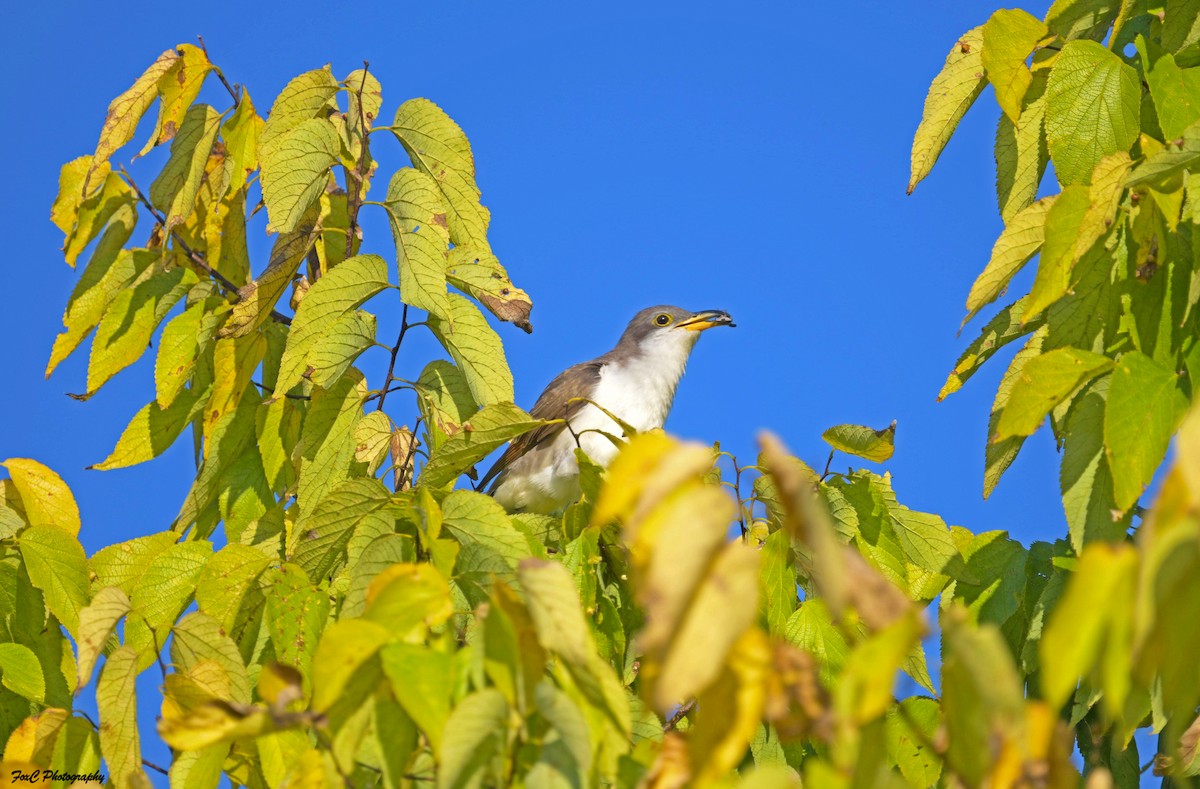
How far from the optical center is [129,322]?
14.6ft

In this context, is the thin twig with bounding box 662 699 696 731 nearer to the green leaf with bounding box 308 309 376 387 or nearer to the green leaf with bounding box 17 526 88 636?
the green leaf with bounding box 308 309 376 387

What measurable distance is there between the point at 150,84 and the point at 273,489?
149 cm

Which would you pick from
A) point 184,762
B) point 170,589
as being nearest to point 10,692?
point 170,589

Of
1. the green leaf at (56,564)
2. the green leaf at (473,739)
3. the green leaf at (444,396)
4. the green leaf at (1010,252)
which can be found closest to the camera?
Answer: the green leaf at (473,739)

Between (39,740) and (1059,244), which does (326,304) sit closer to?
(39,740)

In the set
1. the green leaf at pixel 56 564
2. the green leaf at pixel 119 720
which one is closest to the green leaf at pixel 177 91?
the green leaf at pixel 56 564

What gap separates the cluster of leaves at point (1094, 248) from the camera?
2367 millimetres

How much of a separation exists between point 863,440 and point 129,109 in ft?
9.16

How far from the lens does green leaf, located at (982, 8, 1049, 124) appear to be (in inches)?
127

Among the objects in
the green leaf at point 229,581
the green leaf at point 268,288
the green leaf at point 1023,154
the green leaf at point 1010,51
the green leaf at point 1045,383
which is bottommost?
the green leaf at point 229,581

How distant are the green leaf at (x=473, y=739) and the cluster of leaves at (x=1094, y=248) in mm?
866

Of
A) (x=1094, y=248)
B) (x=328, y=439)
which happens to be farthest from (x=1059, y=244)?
(x=328, y=439)

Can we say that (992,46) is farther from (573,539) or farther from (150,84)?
(150,84)

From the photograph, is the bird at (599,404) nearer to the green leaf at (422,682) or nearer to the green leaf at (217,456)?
the green leaf at (217,456)
